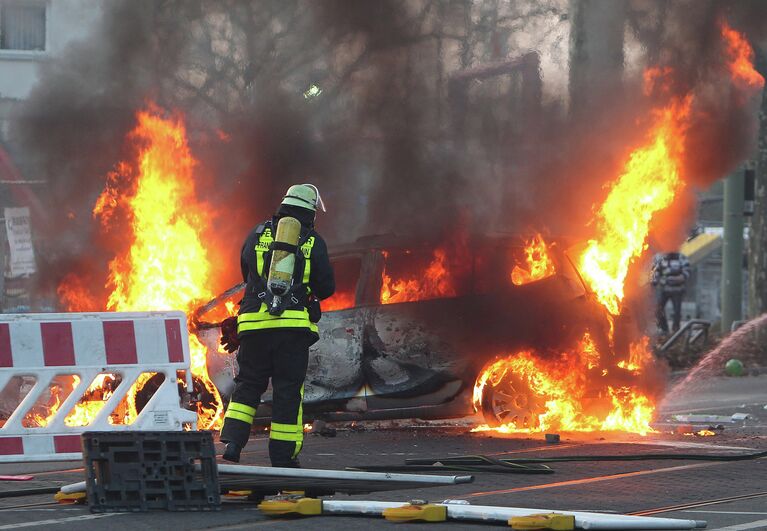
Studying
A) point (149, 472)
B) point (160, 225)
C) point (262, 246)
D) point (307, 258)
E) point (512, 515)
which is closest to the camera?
point (512, 515)

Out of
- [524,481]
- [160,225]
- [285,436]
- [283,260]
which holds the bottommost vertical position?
[524,481]

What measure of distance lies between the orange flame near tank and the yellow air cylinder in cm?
295

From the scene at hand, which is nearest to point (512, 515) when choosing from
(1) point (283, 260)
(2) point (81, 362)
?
(1) point (283, 260)

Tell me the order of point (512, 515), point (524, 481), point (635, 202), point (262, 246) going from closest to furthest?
point (512, 515)
point (524, 481)
point (262, 246)
point (635, 202)

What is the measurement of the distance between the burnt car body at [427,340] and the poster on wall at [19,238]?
5709 mm

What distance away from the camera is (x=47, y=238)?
1305 centimetres

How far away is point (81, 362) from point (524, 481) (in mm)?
2858

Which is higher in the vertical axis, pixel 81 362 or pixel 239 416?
pixel 81 362

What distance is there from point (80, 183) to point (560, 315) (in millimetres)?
4471

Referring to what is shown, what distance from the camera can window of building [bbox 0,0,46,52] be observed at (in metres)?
21.7

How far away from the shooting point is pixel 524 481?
8.05 m

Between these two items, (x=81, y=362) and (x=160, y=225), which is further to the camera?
(x=160, y=225)

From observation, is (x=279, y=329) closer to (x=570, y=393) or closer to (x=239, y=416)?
(x=239, y=416)

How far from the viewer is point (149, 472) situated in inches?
267
